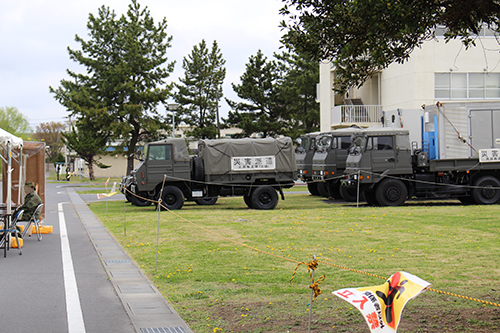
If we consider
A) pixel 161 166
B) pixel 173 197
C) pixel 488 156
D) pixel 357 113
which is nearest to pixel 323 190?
pixel 488 156

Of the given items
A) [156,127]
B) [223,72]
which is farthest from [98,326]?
[223,72]

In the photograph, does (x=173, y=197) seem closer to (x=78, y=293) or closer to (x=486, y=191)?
(x=486, y=191)

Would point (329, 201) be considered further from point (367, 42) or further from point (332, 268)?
point (367, 42)

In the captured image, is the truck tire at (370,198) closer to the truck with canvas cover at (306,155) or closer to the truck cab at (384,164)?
the truck cab at (384,164)

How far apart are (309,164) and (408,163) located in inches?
206

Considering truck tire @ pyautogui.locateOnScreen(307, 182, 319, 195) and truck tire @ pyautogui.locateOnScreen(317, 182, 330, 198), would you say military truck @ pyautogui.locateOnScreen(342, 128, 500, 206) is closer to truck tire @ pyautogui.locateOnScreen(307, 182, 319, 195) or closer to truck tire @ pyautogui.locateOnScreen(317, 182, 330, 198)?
truck tire @ pyautogui.locateOnScreen(317, 182, 330, 198)

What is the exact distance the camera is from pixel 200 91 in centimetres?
5572

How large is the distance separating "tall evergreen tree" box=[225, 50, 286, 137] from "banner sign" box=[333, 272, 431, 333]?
4798cm

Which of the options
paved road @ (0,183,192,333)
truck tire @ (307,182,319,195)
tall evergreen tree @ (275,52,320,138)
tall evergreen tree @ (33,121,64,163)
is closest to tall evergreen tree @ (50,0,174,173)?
tall evergreen tree @ (275,52,320,138)

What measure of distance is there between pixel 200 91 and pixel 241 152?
120 feet

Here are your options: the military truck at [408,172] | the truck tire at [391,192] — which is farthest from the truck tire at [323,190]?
the truck tire at [391,192]

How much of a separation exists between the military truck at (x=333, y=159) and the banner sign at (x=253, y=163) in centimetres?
306

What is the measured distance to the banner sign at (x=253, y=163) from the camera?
20141 millimetres

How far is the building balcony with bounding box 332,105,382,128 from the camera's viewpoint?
115ft
